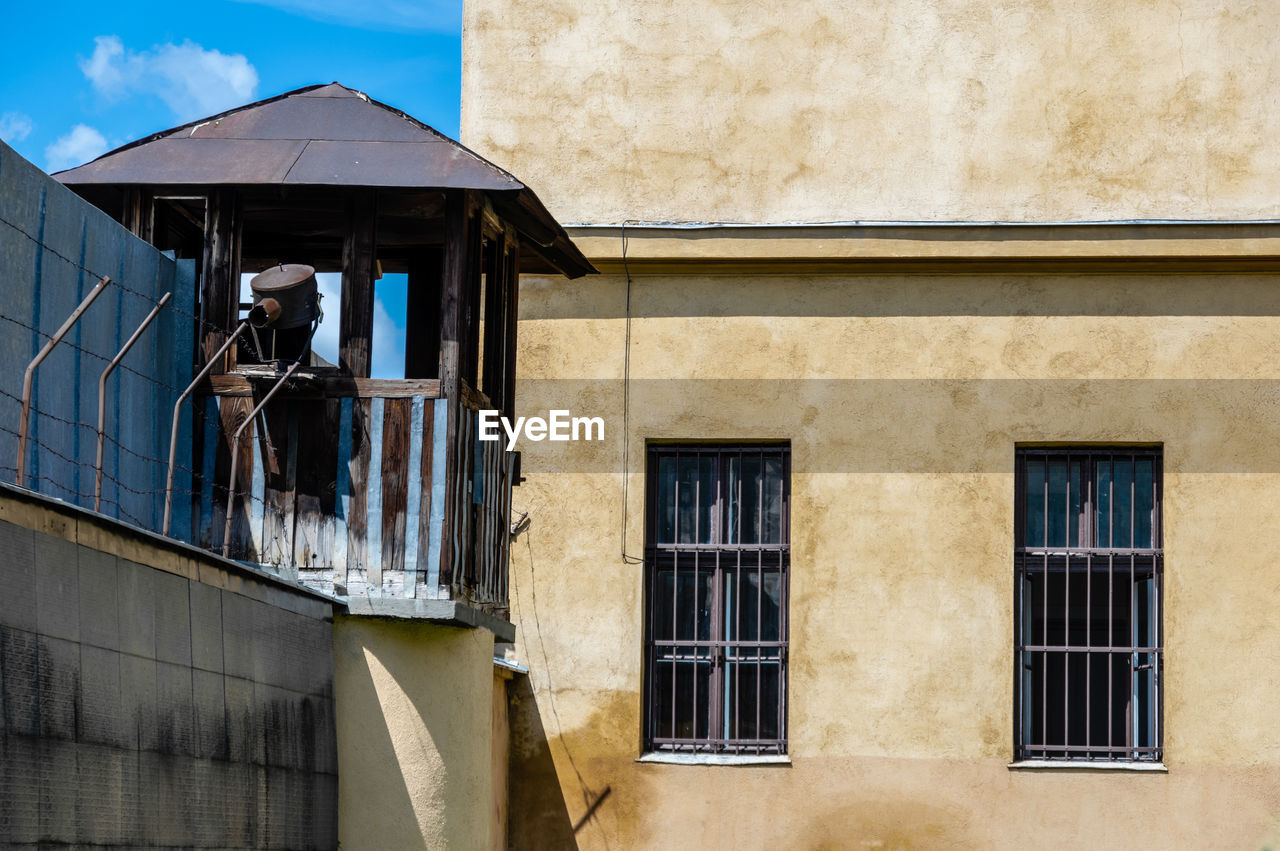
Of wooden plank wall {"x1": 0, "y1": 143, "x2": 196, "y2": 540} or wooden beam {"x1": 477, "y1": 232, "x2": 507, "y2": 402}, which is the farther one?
wooden beam {"x1": 477, "y1": 232, "x2": 507, "y2": 402}

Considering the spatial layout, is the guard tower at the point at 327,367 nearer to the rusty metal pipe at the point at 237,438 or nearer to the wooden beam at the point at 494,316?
the rusty metal pipe at the point at 237,438

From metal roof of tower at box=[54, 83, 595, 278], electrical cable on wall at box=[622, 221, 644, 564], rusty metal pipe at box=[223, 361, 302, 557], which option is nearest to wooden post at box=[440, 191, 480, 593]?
metal roof of tower at box=[54, 83, 595, 278]

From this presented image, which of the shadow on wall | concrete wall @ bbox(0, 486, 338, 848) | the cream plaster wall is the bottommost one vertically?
the shadow on wall

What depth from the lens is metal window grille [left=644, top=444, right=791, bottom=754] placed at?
12.6 m

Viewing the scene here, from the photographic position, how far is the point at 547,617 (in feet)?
41.4

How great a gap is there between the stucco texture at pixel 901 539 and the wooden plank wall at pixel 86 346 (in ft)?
14.2

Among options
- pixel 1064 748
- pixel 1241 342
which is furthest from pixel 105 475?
pixel 1241 342

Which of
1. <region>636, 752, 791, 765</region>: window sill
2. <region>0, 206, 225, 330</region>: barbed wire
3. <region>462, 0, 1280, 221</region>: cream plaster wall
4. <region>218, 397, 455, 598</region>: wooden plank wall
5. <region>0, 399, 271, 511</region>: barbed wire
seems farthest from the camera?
<region>462, 0, 1280, 221</region>: cream plaster wall

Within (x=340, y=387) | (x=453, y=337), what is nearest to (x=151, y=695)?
(x=340, y=387)

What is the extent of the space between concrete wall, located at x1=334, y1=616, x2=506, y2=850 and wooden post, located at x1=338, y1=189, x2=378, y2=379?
1.32 metres

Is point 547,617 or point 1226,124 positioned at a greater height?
point 1226,124

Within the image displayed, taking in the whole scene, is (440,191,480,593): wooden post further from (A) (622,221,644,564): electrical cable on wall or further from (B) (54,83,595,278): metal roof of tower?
(A) (622,221,644,564): electrical cable on wall

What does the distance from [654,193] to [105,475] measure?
6.08m

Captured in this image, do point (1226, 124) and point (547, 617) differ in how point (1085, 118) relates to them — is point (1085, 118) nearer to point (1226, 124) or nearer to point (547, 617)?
point (1226, 124)
